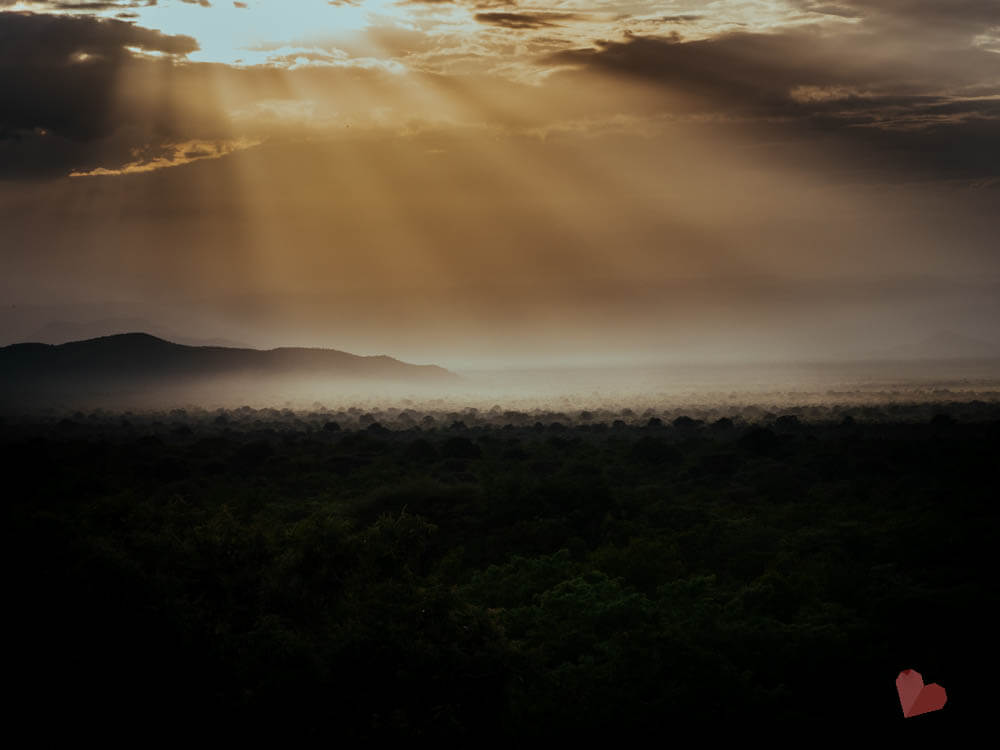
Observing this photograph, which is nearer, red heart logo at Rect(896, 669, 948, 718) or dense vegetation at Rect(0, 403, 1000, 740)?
red heart logo at Rect(896, 669, 948, 718)

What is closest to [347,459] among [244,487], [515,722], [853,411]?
[244,487]

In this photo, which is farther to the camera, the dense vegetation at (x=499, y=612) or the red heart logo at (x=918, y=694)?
the dense vegetation at (x=499, y=612)

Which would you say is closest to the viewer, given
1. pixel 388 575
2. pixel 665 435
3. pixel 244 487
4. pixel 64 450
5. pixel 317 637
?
pixel 317 637

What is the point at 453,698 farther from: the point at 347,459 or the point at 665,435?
the point at 665,435

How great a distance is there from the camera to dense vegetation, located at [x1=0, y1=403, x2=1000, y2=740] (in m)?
23.5

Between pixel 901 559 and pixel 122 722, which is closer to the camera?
pixel 122 722

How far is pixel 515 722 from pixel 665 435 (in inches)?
4103

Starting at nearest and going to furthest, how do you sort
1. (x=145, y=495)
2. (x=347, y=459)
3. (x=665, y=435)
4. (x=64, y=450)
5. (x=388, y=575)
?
(x=388, y=575) < (x=145, y=495) < (x=347, y=459) < (x=64, y=450) < (x=665, y=435)

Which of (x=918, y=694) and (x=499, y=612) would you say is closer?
(x=918, y=694)

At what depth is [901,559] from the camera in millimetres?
39062

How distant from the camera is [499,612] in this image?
32938mm

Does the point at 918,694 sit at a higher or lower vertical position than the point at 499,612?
higher

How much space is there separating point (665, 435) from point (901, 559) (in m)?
87.8

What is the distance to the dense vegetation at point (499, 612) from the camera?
2355cm
